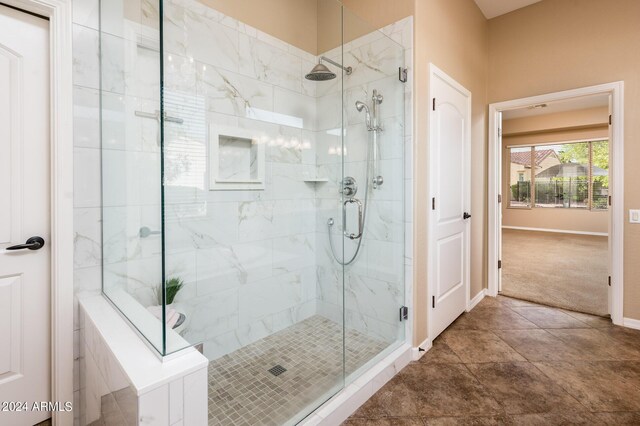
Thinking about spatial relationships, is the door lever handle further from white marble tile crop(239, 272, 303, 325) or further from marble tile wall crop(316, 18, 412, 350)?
marble tile wall crop(316, 18, 412, 350)

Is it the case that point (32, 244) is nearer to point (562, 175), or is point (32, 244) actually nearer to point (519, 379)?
point (519, 379)

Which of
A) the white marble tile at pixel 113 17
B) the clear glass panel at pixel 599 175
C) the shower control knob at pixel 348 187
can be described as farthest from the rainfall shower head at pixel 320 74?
the clear glass panel at pixel 599 175

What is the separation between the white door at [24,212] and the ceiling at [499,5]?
366cm

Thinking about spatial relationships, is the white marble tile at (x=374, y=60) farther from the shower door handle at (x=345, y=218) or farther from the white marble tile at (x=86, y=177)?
the white marble tile at (x=86, y=177)

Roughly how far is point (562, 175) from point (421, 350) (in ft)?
26.4

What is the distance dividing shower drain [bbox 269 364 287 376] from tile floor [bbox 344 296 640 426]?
479mm

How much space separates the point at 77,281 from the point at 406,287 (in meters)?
1.99

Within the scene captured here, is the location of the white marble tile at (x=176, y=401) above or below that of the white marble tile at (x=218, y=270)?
below

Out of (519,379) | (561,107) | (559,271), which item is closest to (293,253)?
(519,379)

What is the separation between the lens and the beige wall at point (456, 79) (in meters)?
2.21

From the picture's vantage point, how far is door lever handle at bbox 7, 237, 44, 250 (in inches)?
57.7

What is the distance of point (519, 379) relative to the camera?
76.5 inches

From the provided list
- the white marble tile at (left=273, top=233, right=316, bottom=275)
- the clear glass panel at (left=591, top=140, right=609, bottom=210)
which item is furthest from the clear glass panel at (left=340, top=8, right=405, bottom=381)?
the clear glass panel at (left=591, top=140, right=609, bottom=210)

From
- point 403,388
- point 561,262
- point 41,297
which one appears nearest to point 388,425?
point 403,388
